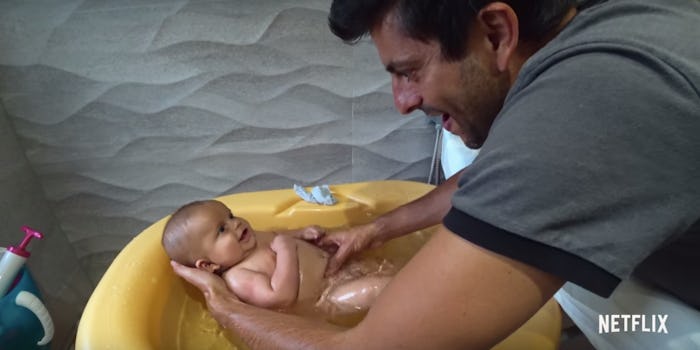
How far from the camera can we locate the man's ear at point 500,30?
56cm

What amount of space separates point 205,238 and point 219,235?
32 mm

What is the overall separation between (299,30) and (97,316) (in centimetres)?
82

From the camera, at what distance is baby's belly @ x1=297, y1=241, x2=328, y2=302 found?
1.04 metres

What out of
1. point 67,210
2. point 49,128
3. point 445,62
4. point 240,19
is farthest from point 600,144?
point 67,210

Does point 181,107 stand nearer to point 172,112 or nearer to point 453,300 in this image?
point 172,112

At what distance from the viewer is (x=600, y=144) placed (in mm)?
439

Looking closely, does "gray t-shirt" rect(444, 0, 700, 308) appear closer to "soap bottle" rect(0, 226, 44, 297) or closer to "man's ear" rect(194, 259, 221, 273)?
"man's ear" rect(194, 259, 221, 273)

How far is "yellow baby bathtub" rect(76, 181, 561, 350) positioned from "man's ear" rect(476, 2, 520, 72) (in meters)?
0.54

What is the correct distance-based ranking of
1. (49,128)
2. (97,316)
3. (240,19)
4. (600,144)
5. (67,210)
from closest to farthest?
(600,144) < (97,316) < (240,19) < (49,128) < (67,210)

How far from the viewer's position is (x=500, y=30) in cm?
58

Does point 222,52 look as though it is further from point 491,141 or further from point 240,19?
point 491,141

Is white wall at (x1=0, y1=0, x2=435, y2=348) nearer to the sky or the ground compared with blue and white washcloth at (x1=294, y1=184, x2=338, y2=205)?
A: nearer to the sky

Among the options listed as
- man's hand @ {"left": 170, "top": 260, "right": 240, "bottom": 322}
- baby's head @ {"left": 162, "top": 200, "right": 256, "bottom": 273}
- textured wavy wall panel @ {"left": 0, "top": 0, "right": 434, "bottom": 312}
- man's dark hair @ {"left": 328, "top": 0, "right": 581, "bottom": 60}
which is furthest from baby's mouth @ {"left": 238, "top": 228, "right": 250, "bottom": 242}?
man's dark hair @ {"left": 328, "top": 0, "right": 581, "bottom": 60}

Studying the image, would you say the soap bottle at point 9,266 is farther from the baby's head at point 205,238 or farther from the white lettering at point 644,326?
the white lettering at point 644,326
